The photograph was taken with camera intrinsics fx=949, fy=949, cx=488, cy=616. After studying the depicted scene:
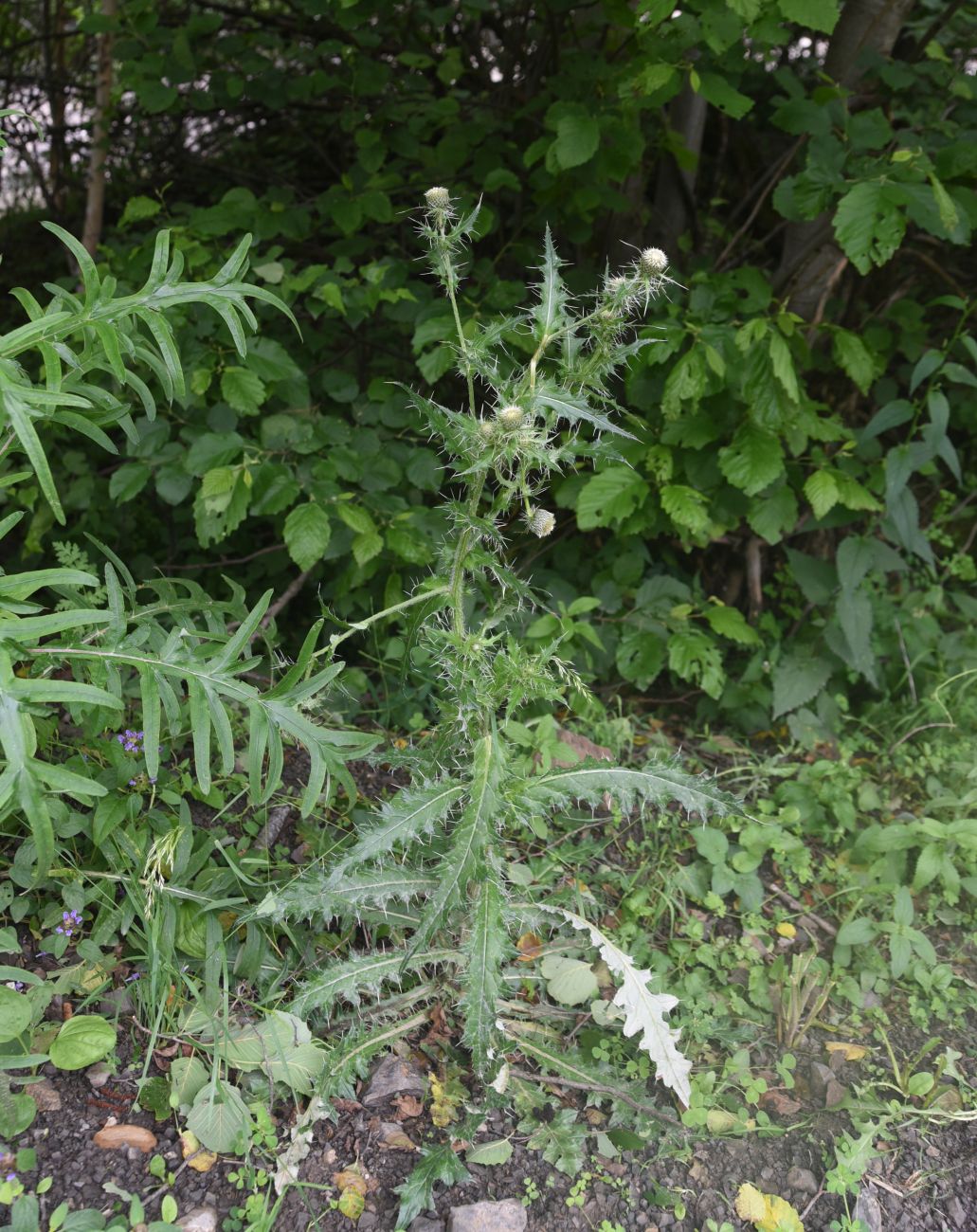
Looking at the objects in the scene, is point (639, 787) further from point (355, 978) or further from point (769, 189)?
point (769, 189)

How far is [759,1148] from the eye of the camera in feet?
6.28

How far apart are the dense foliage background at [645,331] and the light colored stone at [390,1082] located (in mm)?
974

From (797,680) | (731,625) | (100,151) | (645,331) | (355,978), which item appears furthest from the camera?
(100,151)

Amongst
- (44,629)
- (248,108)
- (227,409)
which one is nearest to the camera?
(44,629)

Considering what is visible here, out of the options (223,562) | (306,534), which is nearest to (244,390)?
(306,534)

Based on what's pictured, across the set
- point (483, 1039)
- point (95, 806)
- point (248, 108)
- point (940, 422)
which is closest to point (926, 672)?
point (940, 422)

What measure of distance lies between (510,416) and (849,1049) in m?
1.62

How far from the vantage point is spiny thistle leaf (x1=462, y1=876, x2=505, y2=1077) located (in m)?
1.64

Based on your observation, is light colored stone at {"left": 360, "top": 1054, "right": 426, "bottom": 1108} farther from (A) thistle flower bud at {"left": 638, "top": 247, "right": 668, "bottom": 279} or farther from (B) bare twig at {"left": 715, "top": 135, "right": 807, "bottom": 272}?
(B) bare twig at {"left": 715, "top": 135, "right": 807, "bottom": 272}

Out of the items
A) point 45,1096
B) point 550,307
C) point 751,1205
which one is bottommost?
point 751,1205

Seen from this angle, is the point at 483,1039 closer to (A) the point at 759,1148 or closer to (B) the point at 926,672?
(A) the point at 759,1148

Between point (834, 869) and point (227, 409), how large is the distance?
222 cm

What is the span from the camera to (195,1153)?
5.41 ft

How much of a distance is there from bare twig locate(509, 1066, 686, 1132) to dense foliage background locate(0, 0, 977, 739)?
1.03 metres
